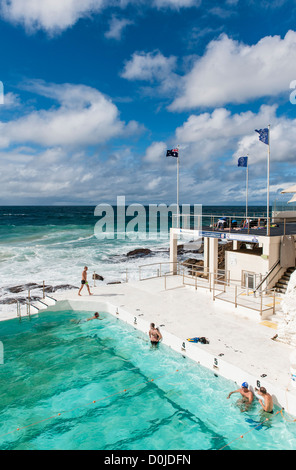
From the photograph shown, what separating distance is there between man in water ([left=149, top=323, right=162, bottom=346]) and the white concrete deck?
9.4 inches

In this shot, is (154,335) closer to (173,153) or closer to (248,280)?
(248,280)

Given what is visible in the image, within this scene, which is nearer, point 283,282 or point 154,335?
point 154,335

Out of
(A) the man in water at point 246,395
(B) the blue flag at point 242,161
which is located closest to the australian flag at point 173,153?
(B) the blue flag at point 242,161

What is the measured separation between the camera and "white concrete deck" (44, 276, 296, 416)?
8591mm

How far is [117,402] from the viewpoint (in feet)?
27.5

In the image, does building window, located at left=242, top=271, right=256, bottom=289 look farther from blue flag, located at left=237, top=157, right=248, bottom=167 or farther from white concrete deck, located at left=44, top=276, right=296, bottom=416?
blue flag, located at left=237, top=157, right=248, bottom=167

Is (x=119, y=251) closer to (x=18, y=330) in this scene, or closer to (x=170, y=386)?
(x=18, y=330)

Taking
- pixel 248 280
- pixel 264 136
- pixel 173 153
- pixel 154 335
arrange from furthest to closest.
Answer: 1. pixel 173 153
2. pixel 248 280
3. pixel 264 136
4. pixel 154 335

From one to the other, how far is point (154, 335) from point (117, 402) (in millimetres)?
3341

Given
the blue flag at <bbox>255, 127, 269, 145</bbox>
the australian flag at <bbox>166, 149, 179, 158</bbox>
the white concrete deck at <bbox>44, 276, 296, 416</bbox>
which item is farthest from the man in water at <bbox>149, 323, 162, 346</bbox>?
the australian flag at <bbox>166, 149, 179, 158</bbox>

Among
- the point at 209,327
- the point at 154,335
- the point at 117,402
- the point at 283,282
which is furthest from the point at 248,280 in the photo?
the point at 117,402

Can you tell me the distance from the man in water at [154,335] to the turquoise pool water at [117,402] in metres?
0.30

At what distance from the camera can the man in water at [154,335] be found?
37.3ft

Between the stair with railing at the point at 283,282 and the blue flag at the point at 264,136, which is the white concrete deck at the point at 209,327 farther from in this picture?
the blue flag at the point at 264,136
